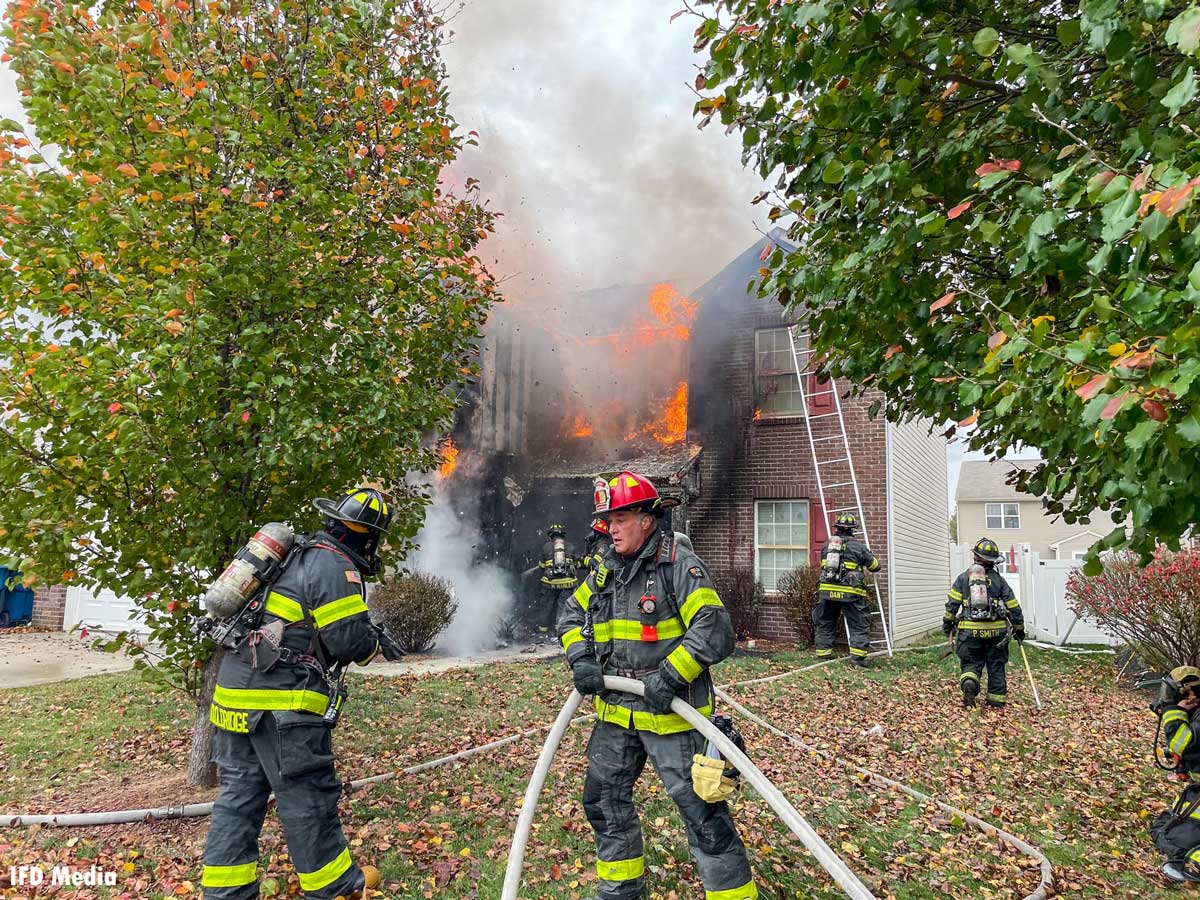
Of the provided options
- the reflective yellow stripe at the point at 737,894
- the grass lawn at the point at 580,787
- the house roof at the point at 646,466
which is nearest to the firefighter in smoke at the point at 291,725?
the grass lawn at the point at 580,787

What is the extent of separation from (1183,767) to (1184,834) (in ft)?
1.44

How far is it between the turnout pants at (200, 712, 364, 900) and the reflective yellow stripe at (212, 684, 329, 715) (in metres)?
0.05

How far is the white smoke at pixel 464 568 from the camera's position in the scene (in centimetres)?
1370

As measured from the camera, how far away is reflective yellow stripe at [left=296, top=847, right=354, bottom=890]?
3279 millimetres

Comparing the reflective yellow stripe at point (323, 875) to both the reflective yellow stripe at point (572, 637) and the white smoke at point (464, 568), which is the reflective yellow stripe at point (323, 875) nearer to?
the reflective yellow stripe at point (572, 637)

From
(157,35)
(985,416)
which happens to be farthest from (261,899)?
(157,35)

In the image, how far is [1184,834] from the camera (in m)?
4.31

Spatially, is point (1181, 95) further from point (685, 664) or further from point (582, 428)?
point (582, 428)

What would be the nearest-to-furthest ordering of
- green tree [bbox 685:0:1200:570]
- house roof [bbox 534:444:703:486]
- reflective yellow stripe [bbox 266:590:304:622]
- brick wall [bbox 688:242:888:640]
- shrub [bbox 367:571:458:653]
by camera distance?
green tree [bbox 685:0:1200:570]
reflective yellow stripe [bbox 266:590:304:622]
shrub [bbox 367:571:458:653]
brick wall [bbox 688:242:888:640]
house roof [bbox 534:444:703:486]

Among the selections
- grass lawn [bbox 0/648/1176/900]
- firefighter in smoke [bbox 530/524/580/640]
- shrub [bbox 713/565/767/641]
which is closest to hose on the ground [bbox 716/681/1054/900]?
grass lawn [bbox 0/648/1176/900]

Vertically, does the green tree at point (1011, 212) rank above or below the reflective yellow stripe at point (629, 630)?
above

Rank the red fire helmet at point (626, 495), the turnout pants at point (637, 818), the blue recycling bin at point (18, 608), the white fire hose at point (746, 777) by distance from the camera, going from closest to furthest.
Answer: the white fire hose at point (746, 777) < the turnout pants at point (637, 818) < the red fire helmet at point (626, 495) < the blue recycling bin at point (18, 608)

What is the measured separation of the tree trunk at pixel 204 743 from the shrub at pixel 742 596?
9447 millimetres

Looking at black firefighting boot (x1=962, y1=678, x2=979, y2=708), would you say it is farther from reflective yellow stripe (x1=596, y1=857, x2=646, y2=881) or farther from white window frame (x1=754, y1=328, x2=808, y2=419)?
reflective yellow stripe (x1=596, y1=857, x2=646, y2=881)
